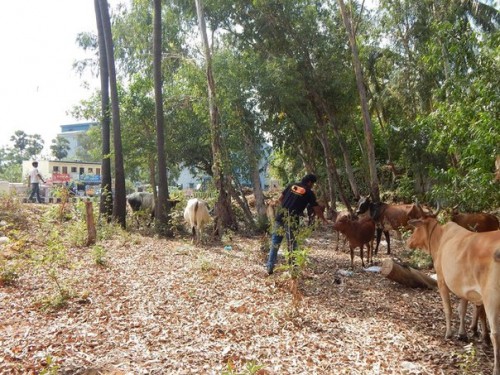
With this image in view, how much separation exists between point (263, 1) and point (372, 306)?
37.3 feet

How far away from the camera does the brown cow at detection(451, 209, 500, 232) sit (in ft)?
26.9

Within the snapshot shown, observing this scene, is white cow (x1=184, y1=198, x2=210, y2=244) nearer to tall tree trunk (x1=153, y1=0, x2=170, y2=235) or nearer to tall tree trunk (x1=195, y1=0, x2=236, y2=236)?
tall tree trunk (x1=195, y1=0, x2=236, y2=236)

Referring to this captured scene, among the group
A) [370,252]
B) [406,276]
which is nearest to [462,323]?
[406,276]

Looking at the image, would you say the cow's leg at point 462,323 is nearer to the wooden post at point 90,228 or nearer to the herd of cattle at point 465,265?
the herd of cattle at point 465,265

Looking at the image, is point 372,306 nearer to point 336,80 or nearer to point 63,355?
point 63,355

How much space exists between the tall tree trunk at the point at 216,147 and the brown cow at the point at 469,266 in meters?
8.04

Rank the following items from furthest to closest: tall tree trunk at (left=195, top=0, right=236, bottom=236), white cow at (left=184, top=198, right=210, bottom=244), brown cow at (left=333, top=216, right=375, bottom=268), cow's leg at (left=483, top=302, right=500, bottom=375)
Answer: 1. tall tree trunk at (left=195, top=0, right=236, bottom=236)
2. white cow at (left=184, top=198, right=210, bottom=244)
3. brown cow at (left=333, top=216, right=375, bottom=268)
4. cow's leg at (left=483, top=302, right=500, bottom=375)

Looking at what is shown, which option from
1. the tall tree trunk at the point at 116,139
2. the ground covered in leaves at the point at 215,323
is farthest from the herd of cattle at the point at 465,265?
the tall tree trunk at the point at 116,139

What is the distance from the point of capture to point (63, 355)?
4340mm

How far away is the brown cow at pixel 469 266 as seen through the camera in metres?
3.78

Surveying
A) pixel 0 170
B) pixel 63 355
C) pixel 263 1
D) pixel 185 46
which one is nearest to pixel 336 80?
pixel 263 1

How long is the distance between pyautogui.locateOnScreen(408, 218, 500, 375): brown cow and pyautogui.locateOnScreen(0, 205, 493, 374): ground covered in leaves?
0.41m

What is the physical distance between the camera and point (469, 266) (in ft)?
13.7

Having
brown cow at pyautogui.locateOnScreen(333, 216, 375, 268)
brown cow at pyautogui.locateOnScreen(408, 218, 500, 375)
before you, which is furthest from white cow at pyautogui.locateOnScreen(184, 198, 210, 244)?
brown cow at pyautogui.locateOnScreen(408, 218, 500, 375)
